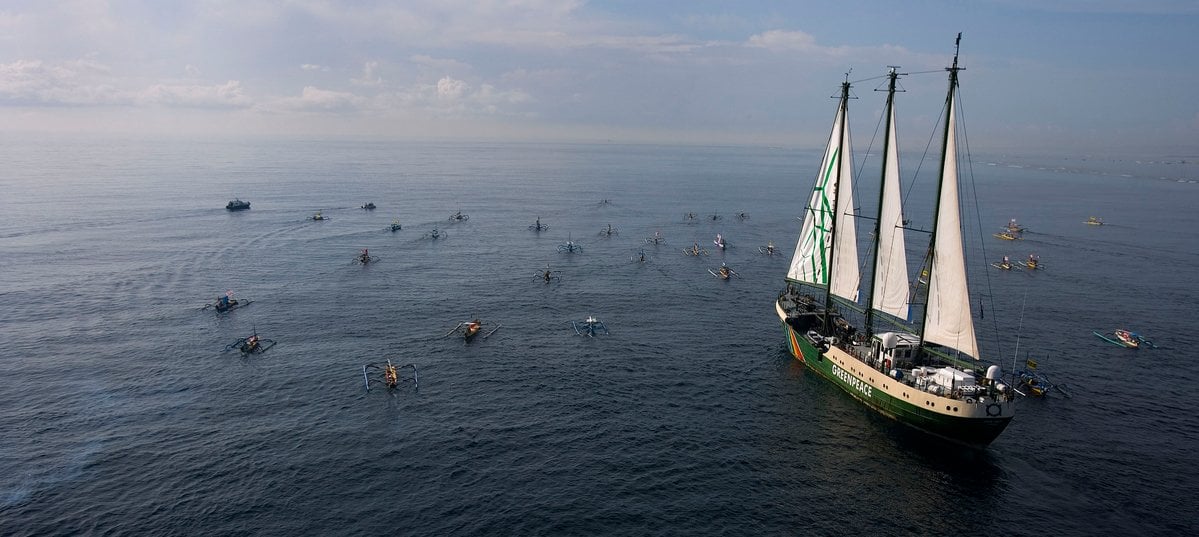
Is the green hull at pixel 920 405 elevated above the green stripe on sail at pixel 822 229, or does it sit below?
below

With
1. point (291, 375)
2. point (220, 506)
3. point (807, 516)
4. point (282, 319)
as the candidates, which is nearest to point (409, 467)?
point (220, 506)

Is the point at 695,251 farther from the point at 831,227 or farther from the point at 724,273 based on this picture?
the point at 831,227

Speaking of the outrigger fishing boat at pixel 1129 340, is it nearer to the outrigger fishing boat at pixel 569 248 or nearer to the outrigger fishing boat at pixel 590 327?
the outrigger fishing boat at pixel 590 327

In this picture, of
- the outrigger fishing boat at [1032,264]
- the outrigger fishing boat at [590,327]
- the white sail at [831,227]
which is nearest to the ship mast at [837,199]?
the white sail at [831,227]

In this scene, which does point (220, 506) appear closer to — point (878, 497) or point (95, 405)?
point (95, 405)

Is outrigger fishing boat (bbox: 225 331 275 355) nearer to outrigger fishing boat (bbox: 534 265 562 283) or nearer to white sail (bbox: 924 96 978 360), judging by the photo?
outrigger fishing boat (bbox: 534 265 562 283)
